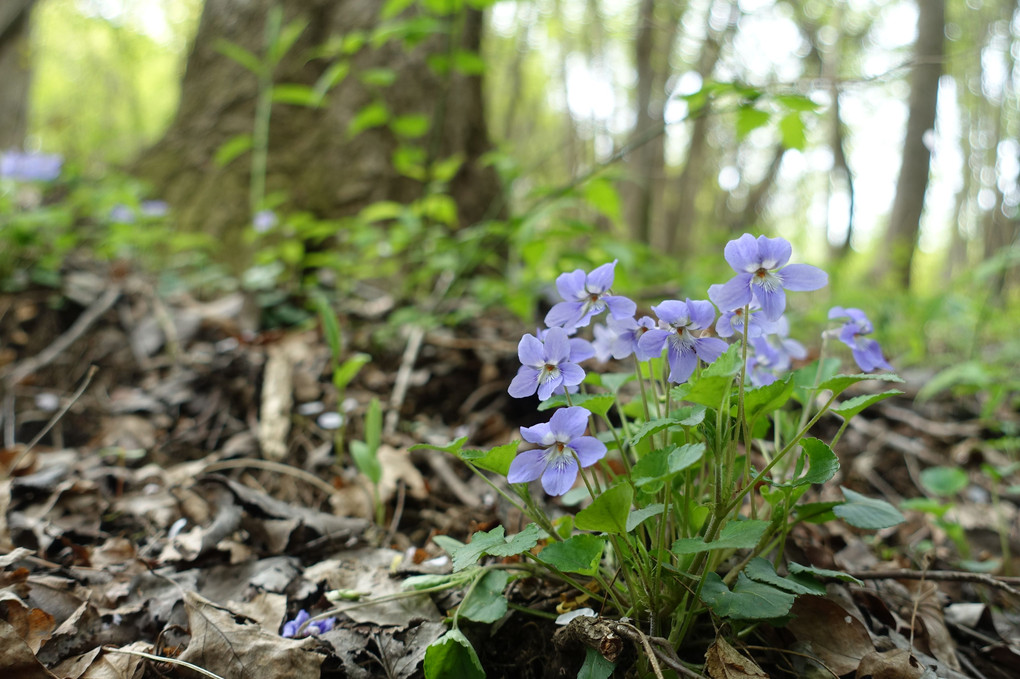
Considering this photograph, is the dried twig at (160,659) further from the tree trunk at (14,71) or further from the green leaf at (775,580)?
the tree trunk at (14,71)

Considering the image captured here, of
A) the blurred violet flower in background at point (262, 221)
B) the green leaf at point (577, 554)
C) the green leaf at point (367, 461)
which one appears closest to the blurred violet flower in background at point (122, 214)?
the blurred violet flower in background at point (262, 221)

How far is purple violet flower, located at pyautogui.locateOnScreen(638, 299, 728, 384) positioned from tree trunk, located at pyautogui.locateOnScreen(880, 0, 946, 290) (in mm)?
6181

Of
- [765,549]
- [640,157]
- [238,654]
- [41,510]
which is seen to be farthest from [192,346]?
[640,157]

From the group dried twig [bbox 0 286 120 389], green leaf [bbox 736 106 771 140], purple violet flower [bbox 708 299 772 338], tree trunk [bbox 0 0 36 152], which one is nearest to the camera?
purple violet flower [bbox 708 299 772 338]

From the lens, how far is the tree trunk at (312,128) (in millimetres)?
3508

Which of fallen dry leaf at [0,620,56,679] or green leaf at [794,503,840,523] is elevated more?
green leaf at [794,503,840,523]

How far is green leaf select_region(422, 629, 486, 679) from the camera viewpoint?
884 millimetres

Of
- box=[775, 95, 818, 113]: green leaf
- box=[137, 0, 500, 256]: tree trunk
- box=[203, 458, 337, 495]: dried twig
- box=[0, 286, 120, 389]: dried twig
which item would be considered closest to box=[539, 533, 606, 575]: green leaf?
box=[203, 458, 337, 495]: dried twig

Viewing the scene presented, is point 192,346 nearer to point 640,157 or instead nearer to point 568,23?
point 640,157

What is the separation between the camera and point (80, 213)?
143 inches

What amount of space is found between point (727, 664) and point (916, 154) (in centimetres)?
720

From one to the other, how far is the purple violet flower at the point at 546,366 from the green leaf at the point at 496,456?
3.6 inches

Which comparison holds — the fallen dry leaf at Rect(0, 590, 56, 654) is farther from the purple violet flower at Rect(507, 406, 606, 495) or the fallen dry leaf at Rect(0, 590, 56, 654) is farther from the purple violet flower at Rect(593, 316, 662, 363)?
the purple violet flower at Rect(593, 316, 662, 363)

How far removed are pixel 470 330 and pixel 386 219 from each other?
1089 mm
